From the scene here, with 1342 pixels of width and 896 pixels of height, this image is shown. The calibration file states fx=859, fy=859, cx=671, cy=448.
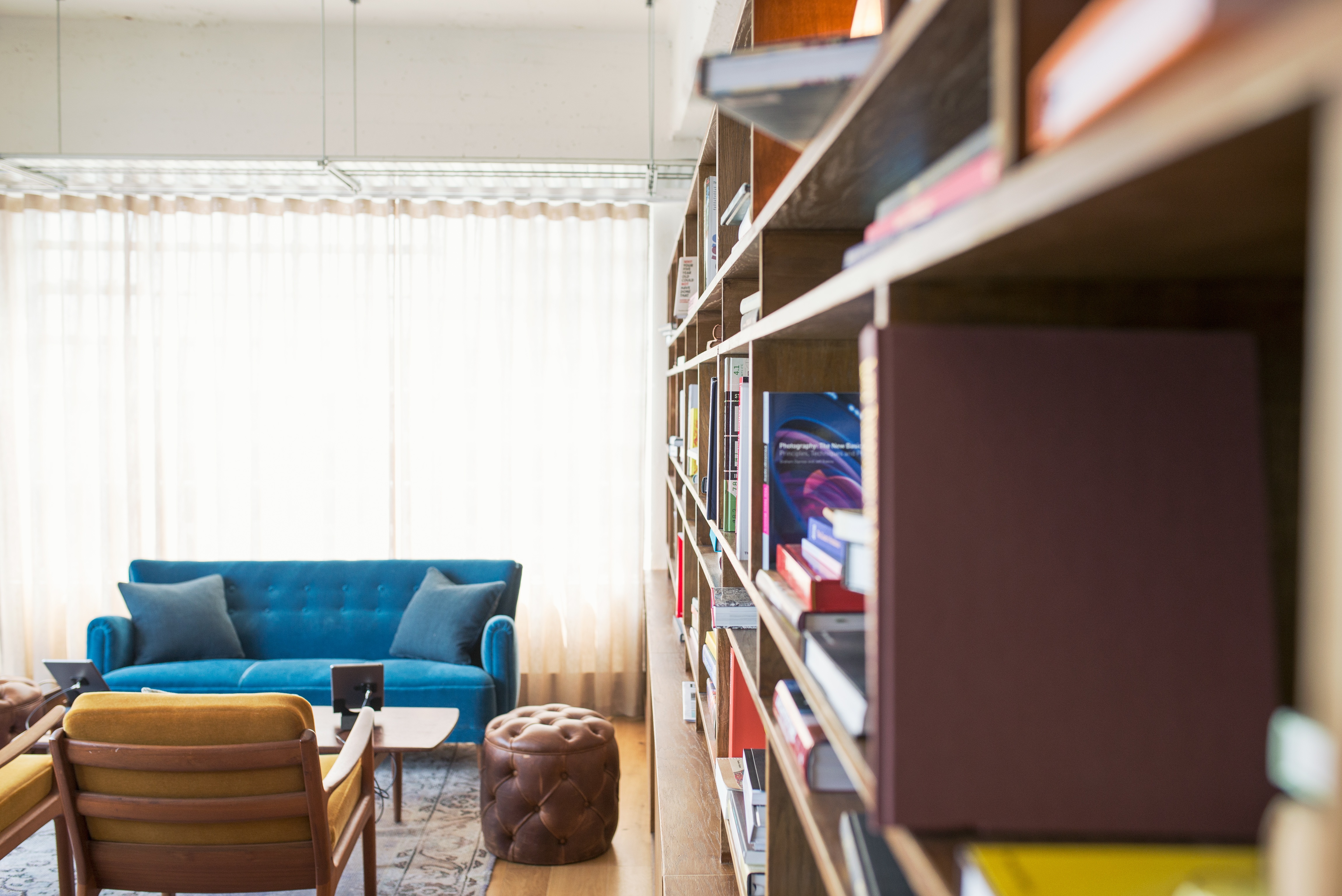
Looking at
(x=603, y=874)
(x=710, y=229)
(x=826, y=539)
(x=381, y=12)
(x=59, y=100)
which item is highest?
(x=381, y=12)

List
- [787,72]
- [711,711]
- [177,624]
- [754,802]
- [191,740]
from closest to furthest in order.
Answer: [787,72] < [754,802] < [711,711] < [191,740] < [177,624]

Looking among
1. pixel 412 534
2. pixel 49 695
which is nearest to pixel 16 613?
pixel 49 695

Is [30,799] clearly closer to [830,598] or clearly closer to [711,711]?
[711,711]

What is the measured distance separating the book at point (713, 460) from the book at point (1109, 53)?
123 centimetres

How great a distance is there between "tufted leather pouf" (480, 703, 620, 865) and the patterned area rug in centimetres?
14

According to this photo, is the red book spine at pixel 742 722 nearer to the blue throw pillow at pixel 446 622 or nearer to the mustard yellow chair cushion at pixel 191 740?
the mustard yellow chair cushion at pixel 191 740

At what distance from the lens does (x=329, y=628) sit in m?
4.20

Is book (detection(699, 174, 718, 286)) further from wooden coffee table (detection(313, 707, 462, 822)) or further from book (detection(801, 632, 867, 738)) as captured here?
wooden coffee table (detection(313, 707, 462, 822))

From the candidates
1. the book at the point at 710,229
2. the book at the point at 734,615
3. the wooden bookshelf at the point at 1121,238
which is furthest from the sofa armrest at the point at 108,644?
the wooden bookshelf at the point at 1121,238

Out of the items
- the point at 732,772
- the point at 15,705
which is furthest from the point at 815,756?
the point at 15,705

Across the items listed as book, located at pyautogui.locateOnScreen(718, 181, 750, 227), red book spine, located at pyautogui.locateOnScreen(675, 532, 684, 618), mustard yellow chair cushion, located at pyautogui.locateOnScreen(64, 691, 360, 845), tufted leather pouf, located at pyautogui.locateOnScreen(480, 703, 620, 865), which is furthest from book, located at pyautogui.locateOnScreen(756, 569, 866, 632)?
tufted leather pouf, located at pyautogui.locateOnScreen(480, 703, 620, 865)

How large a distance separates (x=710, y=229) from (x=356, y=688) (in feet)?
6.63

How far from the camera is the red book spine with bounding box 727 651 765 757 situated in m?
1.52

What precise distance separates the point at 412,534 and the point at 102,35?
2890mm
